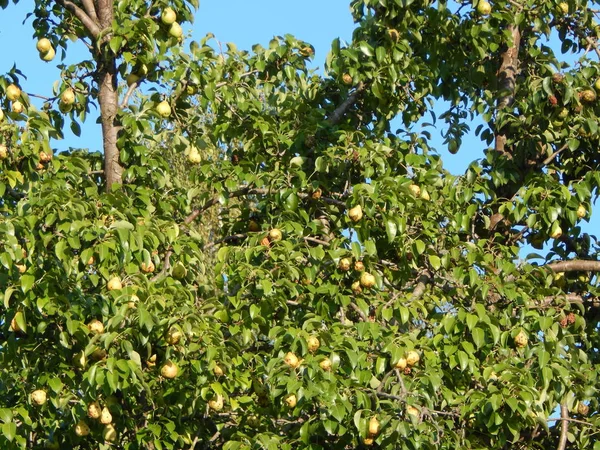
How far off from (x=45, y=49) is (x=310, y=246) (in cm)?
200

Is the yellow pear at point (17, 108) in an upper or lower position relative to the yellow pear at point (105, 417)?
upper

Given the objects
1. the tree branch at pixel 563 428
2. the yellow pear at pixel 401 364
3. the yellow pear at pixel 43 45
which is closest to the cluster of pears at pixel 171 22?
the yellow pear at pixel 43 45

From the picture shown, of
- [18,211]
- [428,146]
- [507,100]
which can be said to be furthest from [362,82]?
[18,211]

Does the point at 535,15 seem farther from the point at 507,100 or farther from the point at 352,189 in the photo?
the point at 352,189

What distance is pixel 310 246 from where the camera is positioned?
21.2ft

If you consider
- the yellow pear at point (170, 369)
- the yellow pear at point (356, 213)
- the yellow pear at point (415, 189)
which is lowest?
the yellow pear at point (170, 369)

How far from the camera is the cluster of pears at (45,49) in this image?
22.7 ft

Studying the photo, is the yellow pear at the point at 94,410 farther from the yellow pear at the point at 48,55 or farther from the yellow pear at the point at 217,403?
the yellow pear at the point at 48,55

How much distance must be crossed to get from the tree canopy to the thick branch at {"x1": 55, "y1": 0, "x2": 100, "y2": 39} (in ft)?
0.07

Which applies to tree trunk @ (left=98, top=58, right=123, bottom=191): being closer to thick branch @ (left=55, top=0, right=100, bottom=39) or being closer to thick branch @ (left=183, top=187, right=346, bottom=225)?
thick branch @ (left=55, top=0, right=100, bottom=39)

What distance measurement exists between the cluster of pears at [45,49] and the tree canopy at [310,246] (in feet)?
0.04

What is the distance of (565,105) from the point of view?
690cm

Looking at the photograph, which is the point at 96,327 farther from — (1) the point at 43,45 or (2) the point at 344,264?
(1) the point at 43,45

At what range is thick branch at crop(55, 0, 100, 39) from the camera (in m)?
6.69
